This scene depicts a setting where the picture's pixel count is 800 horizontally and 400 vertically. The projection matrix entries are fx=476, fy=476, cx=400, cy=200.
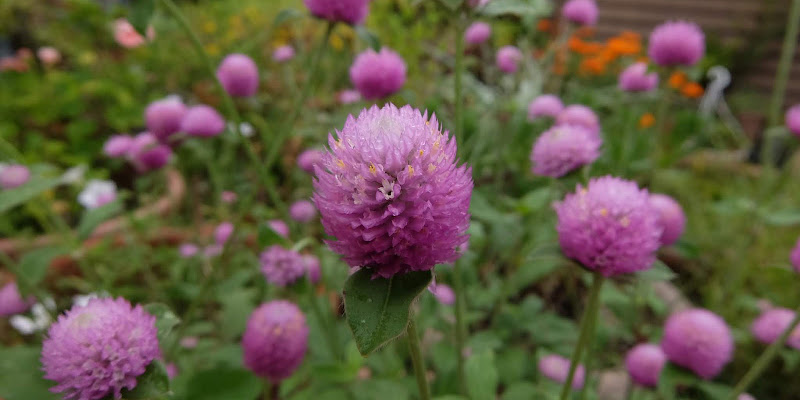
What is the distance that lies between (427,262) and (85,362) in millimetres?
489

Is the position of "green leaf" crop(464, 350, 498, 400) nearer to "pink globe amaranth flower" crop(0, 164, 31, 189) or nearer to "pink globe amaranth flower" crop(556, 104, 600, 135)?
"pink globe amaranth flower" crop(556, 104, 600, 135)

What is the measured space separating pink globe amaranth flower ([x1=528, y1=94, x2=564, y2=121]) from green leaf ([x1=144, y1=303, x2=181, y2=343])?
1200 mm

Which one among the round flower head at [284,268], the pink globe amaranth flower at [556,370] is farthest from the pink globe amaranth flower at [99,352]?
the pink globe amaranth flower at [556,370]

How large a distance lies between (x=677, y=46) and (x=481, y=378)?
1.24 m

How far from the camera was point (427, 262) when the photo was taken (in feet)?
1.74

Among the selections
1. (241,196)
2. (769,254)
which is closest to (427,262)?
(241,196)

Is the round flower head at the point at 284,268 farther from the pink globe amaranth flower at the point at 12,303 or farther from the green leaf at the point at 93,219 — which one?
the pink globe amaranth flower at the point at 12,303

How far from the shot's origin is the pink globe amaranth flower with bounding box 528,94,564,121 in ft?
4.94

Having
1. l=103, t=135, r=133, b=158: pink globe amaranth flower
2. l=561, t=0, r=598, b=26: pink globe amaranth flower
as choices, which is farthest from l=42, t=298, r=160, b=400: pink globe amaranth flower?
l=561, t=0, r=598, b=26: pink globe amaranth flower

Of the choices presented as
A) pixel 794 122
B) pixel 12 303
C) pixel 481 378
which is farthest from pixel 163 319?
pixel 794 122

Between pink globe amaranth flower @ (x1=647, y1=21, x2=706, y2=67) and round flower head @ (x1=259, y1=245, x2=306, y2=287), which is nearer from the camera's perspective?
round flower head @ (x1=259, y1=245, x2=306, y2=287)

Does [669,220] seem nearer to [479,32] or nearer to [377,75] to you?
[377,75]

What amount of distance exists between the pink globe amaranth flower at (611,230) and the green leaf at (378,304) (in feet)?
0.98

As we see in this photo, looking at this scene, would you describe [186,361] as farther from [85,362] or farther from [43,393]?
[85,362]
